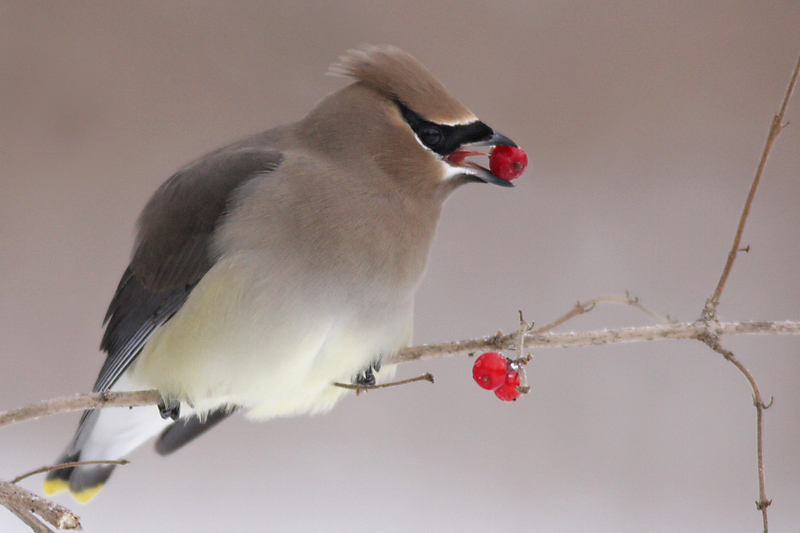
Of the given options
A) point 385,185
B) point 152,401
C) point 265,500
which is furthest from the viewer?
point 265,500

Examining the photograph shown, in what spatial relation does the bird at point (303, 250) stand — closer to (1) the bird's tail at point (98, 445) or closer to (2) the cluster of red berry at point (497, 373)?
(1) the bird's tail at point (98, 445)

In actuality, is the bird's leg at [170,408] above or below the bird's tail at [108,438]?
above

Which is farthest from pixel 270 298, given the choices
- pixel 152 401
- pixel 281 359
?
pixel 152 401

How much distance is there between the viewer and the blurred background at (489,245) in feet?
7.38

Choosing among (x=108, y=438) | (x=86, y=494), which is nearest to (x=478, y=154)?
(x=108, y=438)

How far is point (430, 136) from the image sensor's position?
1352 millimetres

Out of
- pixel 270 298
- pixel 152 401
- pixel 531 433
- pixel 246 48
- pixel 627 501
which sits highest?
pixel 246 48

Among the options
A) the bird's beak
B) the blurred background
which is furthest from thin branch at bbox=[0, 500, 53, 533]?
the blurred background

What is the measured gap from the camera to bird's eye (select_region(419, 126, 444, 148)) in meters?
1.34

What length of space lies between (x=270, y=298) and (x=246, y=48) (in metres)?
1.29

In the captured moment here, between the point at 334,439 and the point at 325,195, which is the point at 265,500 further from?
the point at 325,195

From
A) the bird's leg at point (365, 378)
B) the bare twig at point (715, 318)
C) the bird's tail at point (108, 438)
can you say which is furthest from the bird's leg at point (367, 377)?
the bare twig at point (715, 318)

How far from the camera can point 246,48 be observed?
2354mm

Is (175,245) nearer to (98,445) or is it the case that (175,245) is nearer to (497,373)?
(98,445)
